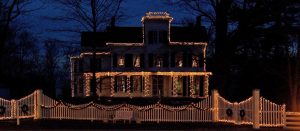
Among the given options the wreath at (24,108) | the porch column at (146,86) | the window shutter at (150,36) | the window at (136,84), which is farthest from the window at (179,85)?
the wreath at (24,108)

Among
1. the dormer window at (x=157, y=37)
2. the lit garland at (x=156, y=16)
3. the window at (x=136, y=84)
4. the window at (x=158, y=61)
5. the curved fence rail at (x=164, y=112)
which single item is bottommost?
the curved fence rail at (x=164, y=112)

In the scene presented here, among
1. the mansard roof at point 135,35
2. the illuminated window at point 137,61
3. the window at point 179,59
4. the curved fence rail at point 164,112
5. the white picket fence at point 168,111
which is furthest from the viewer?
the illuminated window at point 137,61

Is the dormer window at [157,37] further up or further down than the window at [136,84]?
further up

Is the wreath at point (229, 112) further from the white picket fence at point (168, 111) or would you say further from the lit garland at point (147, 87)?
the lit garland at point (147, 87)

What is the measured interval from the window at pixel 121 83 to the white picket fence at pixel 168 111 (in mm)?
21350

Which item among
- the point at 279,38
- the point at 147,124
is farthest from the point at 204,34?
the point at 147,124

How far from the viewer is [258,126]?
2616cm

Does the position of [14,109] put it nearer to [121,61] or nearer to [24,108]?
[24,108]

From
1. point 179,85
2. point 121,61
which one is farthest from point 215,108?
point 121,61

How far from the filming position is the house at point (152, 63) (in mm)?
52406

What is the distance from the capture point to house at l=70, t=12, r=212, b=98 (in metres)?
52.4

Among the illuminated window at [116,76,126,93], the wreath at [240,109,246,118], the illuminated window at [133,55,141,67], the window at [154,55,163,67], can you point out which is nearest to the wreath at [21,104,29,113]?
the wreath at [240,109,246,118]

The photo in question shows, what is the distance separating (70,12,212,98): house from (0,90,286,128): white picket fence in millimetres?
19717

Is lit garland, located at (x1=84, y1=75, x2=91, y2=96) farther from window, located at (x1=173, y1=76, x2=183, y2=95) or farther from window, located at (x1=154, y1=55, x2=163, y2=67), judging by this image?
window, located at (x1=173, y1=76, x2=183, y2=95)
